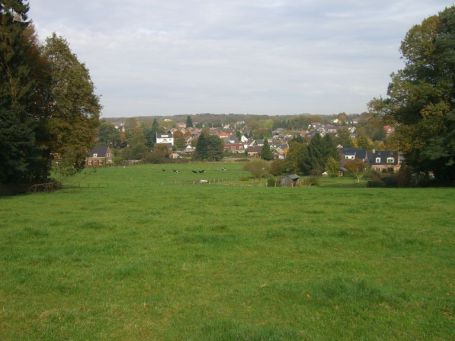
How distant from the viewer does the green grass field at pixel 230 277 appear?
6.84 metres

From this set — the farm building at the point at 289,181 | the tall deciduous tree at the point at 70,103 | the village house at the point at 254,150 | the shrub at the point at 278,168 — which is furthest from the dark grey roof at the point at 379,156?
the tall deciduous tree at the point at 70,103

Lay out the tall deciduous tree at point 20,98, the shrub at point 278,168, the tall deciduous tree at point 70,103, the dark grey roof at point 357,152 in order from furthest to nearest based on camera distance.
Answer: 1. the dark grey roof at point 357,152
2. the shrub at point 278,168
3. the tall deciduous tree at point 70,103
4. the tall deciduous tree at point 20,98

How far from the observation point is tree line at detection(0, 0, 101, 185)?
97.6 ft

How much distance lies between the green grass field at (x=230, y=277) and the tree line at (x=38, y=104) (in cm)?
1322

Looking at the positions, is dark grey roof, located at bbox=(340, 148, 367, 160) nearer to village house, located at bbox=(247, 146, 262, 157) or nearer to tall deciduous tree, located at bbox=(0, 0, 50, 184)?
village house, located at bbox=(247, 146, 262, 157)

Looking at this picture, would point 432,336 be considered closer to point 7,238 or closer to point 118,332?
point 118,332

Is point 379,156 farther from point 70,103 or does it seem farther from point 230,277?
point 230,277

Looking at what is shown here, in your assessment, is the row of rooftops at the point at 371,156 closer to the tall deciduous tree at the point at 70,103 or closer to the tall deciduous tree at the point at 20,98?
the tall deciduous tree at the point at 70,103

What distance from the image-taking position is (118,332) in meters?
6.71

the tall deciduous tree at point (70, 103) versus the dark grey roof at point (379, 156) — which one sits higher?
the tall deciduous tree at point (70, 103)

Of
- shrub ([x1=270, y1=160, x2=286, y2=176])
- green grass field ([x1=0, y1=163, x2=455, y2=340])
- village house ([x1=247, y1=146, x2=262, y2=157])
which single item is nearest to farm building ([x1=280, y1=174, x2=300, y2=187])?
shrub ([x1=270, y1=160, x2=286, y2=176])

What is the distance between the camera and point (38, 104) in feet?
115

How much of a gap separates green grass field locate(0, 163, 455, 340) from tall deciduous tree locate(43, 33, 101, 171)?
18213 millimetres

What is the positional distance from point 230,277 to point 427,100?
30.2 meters
